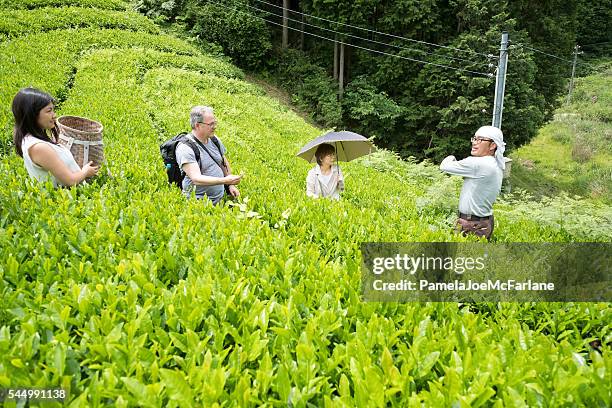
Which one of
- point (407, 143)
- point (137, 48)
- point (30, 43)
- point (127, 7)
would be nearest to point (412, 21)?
point (407, 143)

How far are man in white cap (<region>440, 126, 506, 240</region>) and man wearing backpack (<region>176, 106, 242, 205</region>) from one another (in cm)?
→ 248

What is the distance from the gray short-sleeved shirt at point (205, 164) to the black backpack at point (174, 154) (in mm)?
57

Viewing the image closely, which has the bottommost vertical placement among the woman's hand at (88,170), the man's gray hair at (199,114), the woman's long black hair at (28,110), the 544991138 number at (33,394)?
the 544991138 number at (33,394)

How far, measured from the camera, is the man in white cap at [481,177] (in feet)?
14.9

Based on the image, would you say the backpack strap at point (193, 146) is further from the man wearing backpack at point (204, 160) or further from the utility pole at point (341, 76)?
the utility pole at point (341, 76)

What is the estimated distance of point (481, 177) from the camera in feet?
15.0

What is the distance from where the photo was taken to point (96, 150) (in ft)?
14.5

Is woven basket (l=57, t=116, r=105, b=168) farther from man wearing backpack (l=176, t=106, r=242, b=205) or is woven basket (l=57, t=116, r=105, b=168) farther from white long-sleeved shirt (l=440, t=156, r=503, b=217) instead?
white long-sleeved shirt (l=440, t=156, r=503, b=217)

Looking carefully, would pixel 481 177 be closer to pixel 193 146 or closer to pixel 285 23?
pixel 193 146

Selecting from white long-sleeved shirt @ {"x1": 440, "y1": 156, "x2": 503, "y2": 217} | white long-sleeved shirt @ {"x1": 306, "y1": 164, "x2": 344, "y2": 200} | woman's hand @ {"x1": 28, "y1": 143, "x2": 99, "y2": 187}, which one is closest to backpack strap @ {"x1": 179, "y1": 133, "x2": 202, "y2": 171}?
woman's hand @ {"x1": 28, "y1": 143, "x2": 99, "y2": 187}

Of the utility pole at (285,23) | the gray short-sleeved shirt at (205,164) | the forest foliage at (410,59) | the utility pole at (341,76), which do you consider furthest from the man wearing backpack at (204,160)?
the utility pole at (285,23)

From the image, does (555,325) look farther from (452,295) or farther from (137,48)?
(137,48)

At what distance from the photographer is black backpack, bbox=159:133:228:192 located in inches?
191

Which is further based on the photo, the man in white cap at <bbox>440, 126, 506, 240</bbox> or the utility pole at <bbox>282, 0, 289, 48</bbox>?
the utility pole at <bbox>282, 0, 289, 48</bbox>
